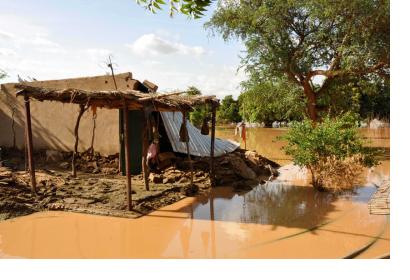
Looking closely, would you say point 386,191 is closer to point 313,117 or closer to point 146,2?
point 146,2

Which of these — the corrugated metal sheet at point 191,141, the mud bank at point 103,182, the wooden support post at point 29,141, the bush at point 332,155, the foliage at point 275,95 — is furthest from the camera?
the foliage at point 275,95

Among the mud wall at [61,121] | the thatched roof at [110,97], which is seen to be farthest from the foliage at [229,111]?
the thatched roof at [110,97]

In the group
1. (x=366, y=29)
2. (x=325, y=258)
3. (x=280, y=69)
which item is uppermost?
(x=366, y=29)

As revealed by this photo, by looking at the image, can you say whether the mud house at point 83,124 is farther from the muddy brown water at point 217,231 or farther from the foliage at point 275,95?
the foliage at point 275,95

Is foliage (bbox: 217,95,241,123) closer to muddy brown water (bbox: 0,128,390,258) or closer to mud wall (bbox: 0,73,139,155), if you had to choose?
mud wall (bbox: 0,73,139,155)

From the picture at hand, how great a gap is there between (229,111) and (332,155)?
3353cm

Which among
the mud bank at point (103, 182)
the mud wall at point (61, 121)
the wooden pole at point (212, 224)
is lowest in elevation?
the wooden pole at point (212, 224)

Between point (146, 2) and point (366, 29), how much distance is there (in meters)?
13.4

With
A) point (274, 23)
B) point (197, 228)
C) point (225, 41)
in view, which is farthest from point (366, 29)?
point (197, 228)

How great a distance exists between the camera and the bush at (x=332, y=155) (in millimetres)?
8156

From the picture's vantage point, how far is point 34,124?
473 inches

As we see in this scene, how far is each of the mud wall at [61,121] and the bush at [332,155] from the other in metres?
4.63

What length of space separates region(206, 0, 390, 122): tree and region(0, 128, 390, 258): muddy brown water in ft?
26.9

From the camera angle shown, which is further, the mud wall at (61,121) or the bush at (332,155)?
the mud wall at (61,121)
